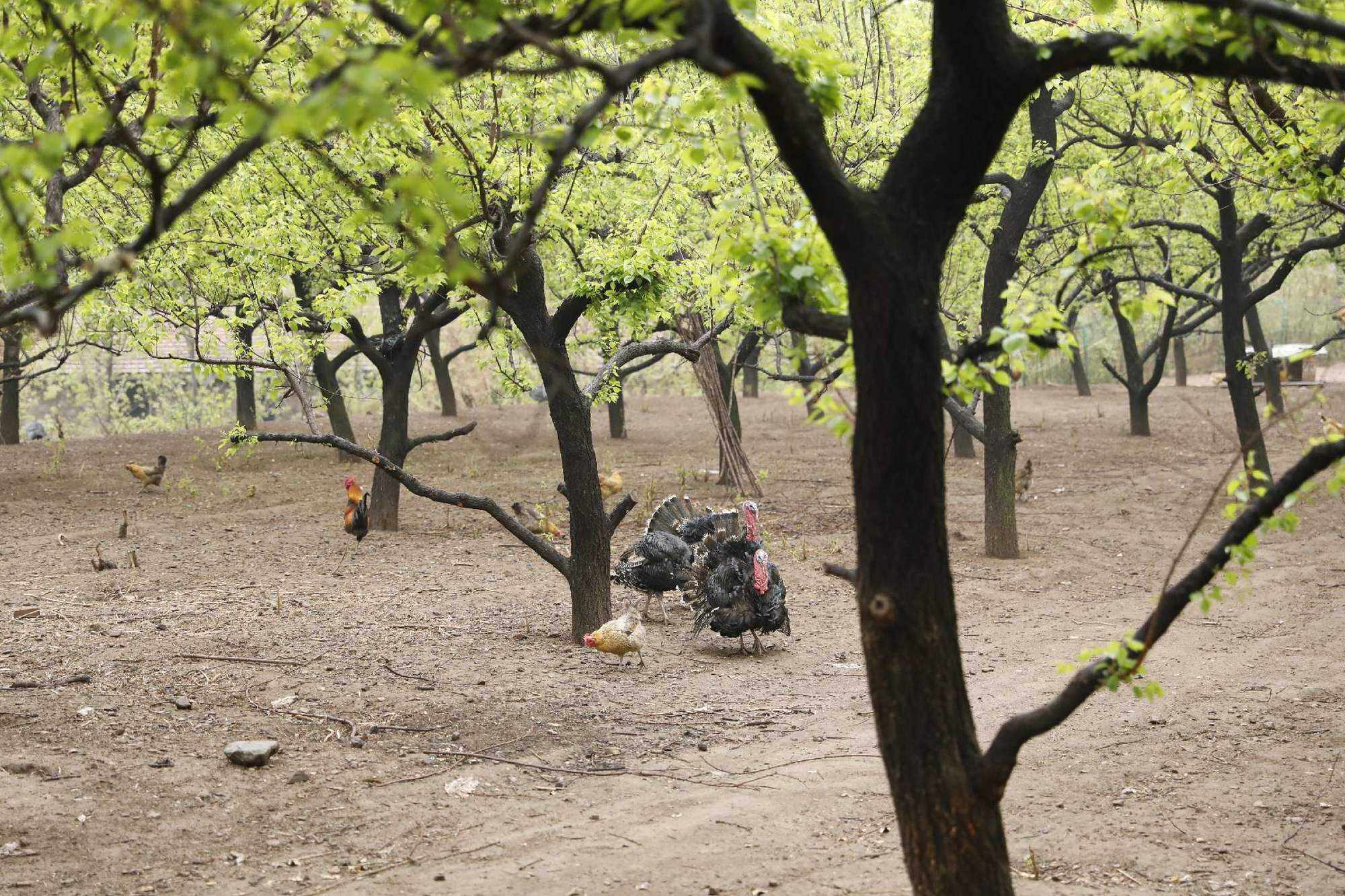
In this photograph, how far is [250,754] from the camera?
6156mm

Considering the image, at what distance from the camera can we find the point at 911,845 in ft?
11.4

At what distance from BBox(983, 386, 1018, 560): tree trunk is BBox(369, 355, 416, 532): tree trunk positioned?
267 inches

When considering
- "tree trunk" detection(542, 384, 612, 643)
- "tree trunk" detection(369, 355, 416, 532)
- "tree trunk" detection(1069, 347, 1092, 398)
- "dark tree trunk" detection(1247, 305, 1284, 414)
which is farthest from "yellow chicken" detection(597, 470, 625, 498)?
"tree trunk" detection(1069, 347, 1092, 398)

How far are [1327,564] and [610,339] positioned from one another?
7932mm

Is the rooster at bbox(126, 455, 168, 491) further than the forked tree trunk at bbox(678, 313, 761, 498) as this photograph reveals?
Yes

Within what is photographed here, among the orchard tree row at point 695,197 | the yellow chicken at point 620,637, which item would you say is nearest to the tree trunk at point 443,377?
the orchard tree row at point 695,197

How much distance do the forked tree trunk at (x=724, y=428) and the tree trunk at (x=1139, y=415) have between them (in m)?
8.44

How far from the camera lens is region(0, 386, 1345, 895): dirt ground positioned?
5164 mm

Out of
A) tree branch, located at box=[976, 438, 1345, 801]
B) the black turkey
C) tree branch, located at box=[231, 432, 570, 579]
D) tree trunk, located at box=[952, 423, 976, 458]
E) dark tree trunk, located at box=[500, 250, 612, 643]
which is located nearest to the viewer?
tree branch, located at box=[976, 438, 1345, 801]

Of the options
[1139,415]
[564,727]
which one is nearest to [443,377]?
[1139,415]

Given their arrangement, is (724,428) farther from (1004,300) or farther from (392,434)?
(1004,300)

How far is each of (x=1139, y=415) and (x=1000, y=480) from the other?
373 inches

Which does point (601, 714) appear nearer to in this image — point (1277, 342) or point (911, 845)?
point (911, 845)

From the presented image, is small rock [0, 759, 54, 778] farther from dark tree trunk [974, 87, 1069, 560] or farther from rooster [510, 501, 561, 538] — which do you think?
dark tree trunk [974, 87, 1069, 560]
